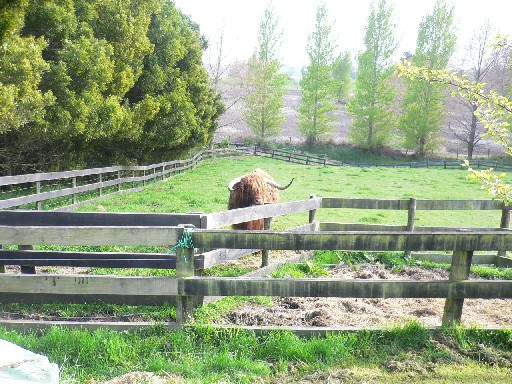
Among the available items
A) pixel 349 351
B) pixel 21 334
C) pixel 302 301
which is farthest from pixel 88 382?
pixel 302 301

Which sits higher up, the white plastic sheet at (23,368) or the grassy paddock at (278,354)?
the white plastic sheet at (23,368)

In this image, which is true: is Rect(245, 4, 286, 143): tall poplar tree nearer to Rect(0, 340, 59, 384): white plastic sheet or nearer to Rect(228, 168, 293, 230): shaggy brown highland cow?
Rect(228, 168, 293, 230): shaggy brown highland cow

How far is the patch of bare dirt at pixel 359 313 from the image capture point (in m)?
4.38

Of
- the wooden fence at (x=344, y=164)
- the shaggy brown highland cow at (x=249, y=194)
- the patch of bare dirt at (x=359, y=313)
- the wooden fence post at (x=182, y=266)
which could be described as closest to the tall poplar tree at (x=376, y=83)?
the wooden fence at (x=344, y=164)

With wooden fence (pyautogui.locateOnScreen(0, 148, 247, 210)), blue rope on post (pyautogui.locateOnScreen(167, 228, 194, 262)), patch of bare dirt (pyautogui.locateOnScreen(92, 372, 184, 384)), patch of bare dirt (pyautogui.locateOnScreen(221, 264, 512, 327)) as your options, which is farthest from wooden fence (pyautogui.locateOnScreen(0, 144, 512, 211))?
patch of bare dirt (pyautogui.locateOnScreen(92, 372, 184, 384))

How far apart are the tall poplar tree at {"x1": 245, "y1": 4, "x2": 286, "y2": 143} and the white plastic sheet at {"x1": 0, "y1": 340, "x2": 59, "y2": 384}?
137ft

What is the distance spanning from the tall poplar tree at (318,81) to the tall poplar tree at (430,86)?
832cm

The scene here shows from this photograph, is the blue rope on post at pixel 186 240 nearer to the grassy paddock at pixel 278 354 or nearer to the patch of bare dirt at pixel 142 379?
the grassy paddock at pixel 278 354

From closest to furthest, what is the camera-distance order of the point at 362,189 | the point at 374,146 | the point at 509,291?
1. the point at 509,291
2. the point at 362,189
3. the point at 374,146

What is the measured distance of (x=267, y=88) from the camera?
1731 inches

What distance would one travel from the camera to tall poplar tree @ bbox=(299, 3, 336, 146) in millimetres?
45625

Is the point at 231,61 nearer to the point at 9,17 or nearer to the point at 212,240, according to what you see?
the point at 9,17

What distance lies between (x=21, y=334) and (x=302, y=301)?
2.86 meters

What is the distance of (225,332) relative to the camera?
369cm
